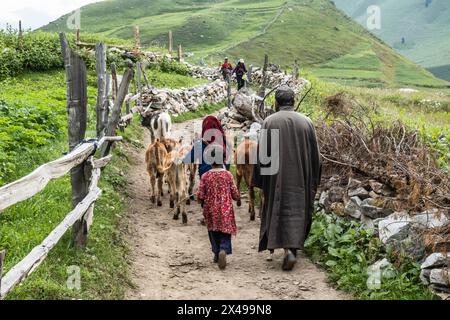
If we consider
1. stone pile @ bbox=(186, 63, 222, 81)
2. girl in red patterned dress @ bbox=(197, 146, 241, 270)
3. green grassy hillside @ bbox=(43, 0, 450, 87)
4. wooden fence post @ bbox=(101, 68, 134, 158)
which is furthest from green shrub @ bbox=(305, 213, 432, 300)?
green grassy hillside @ bbox=(43, 0, 450, 87)

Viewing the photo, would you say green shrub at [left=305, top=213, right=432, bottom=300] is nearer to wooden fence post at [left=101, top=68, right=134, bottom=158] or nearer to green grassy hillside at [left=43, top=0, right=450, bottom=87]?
wooden fence post at [left=101, top=68, right=134, bottom=158]

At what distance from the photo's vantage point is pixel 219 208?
667cm

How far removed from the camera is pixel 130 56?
2773 centimetres

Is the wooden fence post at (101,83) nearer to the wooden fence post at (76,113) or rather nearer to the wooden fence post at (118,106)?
the wooden fence post at (118,106)

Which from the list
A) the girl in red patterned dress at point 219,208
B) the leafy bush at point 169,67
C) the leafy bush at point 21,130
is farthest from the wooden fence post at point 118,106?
the leafy bush at point 169,67

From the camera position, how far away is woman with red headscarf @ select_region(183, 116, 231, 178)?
7.99 m

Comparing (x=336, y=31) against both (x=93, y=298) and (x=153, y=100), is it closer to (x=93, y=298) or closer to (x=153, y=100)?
(x=153, y=100)

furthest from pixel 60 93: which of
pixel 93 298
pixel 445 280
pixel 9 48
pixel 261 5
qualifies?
pixel 261 5

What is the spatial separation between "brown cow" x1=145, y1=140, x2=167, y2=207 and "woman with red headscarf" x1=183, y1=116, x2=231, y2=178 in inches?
30.2

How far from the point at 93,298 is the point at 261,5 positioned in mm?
96132

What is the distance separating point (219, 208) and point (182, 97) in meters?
13.4

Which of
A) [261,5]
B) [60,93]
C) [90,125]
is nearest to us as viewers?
[90,125]
